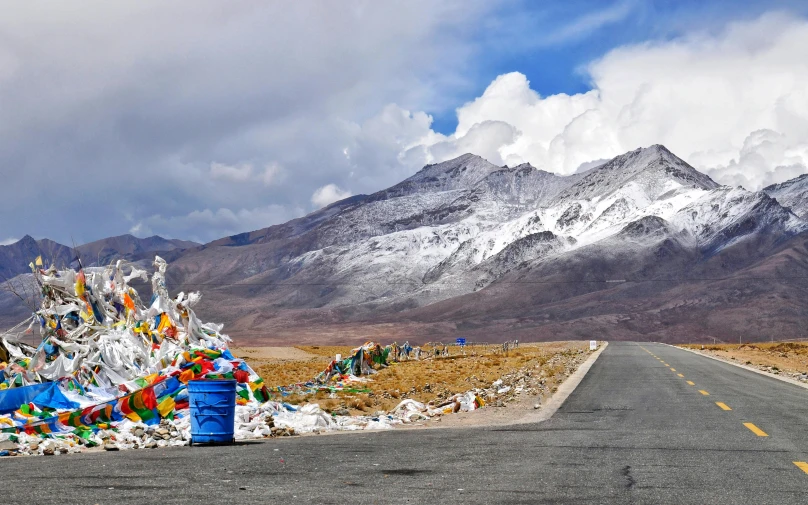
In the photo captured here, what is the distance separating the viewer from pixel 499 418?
60.0 feet

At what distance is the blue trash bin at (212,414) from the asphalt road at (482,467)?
0.59 metres

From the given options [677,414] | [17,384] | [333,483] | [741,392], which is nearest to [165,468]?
[333,483]

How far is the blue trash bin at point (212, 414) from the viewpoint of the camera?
14.1 meters

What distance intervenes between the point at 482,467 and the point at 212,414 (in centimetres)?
544

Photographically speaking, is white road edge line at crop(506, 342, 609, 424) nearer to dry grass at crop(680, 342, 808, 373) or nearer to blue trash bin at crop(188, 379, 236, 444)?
blue trash bin at crop(188, 379, 236, 444)

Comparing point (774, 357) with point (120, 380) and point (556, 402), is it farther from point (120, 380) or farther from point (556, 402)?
point (120, 380)

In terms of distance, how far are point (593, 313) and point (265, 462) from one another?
165 metres

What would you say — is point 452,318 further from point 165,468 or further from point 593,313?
point 165,468

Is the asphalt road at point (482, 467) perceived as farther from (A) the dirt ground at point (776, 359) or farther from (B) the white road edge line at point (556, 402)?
(A) the dirt ground at point (776, 359)

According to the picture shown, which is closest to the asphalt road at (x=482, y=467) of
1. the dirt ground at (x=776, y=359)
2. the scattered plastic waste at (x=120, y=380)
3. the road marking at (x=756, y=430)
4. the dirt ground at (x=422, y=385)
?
the road marking at (x=756, y=430)

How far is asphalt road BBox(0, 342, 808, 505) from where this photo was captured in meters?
8.75

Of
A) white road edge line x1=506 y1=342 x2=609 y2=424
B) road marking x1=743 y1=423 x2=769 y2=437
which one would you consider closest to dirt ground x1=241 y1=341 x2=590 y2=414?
white road edge line x1=506 y1=342 x2=609 y2=424

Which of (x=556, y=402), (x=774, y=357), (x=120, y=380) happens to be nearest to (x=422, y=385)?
(x=556, y=402)

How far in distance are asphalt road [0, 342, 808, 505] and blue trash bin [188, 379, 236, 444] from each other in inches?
23.0
